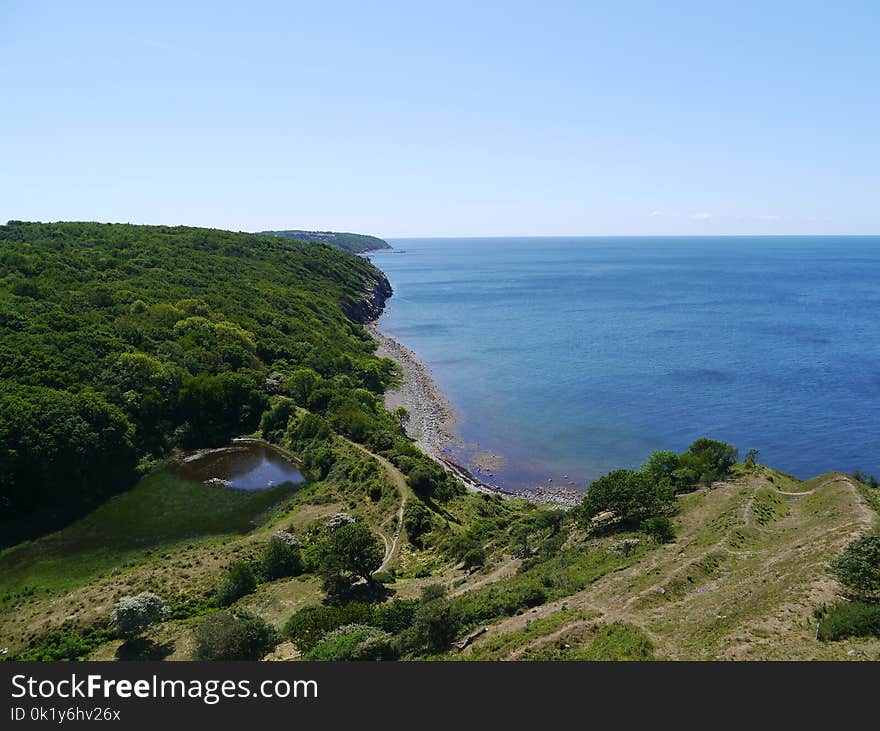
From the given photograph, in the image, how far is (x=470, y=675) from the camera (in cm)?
1443

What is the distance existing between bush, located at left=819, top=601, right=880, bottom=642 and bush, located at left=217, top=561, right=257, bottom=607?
3324 centimetres

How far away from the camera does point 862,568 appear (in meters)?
22.3

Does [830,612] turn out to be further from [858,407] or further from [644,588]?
[858,407]

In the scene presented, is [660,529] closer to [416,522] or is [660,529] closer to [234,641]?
[416,522]

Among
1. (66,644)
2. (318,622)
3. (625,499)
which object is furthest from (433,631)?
(66,644)

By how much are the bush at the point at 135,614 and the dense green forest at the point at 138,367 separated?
74.2 ft

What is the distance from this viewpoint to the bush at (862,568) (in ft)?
73.0

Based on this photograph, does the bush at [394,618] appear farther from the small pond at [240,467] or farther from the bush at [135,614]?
the small pond at [240,467]

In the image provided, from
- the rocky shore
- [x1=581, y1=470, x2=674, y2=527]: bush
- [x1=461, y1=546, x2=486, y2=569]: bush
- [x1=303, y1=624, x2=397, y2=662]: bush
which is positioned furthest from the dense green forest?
[x1=303, y1=624, x2=397, y2=662]: bush

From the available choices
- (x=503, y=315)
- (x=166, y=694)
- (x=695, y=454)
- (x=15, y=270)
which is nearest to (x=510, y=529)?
(x=695, y=454)

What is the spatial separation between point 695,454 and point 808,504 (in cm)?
1276

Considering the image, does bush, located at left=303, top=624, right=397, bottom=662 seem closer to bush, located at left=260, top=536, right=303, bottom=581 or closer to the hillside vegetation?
the hillside vegetation

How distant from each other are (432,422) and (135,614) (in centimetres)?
5606

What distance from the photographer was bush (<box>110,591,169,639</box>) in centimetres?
2948
